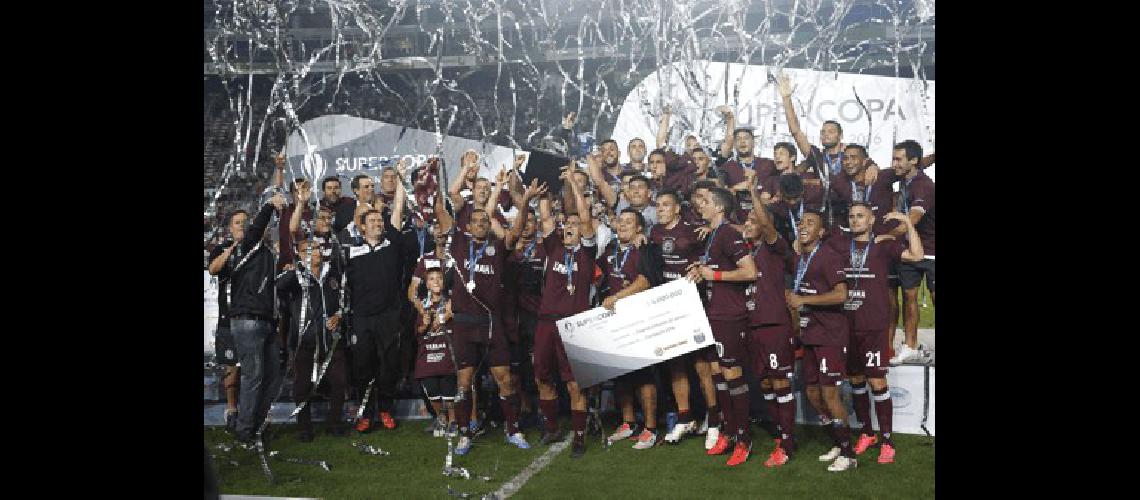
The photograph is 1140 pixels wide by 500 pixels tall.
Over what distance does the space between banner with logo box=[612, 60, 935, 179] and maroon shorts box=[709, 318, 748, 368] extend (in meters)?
0.68

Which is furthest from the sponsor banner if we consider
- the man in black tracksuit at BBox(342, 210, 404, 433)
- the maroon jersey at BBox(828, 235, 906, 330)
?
the man in black tracksuit at BBox(342, 210, 404, 433)

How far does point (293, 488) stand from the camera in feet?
14.7

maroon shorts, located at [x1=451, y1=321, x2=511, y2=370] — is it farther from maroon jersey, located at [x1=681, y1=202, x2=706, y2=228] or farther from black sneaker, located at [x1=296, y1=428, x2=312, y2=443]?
maroon jersey, located at [x1=681, y1=202, x2=706, y2=228]

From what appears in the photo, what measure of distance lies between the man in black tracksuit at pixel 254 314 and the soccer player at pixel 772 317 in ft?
7.04

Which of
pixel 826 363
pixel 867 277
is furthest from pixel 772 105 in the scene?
pixel 826 363

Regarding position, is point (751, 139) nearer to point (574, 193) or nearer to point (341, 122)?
point (574, 193)

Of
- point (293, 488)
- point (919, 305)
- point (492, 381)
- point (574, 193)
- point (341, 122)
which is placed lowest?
point (293, 488)

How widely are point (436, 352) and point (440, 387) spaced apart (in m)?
0.15

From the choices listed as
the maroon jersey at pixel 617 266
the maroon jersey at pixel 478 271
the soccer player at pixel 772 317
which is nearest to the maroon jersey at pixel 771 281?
the soccer player at pixel 772 317

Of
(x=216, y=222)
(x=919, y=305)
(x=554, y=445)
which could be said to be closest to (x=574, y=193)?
(x=554, y=445)

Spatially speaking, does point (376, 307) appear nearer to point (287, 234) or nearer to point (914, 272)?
point (287, 234)

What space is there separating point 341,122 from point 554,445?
1.70 meters

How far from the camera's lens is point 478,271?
14.2ft

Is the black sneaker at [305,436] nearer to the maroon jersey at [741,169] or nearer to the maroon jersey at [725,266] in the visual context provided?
the maroon jersey at [725,266]
